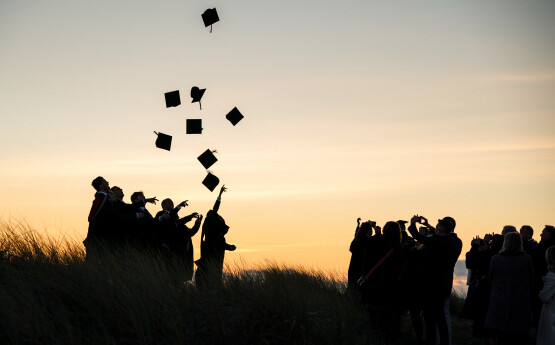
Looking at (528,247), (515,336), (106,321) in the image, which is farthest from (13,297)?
(528,247)

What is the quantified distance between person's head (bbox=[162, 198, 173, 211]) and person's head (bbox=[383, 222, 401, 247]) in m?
4.54

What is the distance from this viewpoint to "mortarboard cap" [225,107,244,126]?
1572 centimetres

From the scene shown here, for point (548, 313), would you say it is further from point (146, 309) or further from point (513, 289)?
point (146, 309)

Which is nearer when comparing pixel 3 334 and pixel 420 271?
pixel 3 334

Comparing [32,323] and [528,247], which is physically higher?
[528,247]

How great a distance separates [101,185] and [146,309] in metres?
4.72

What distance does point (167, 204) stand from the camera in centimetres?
1342

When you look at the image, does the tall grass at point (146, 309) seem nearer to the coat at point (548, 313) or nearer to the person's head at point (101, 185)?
the coat at point (548, 313)

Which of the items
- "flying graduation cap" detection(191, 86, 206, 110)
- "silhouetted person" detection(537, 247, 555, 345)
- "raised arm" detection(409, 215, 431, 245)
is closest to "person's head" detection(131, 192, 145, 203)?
"flying graduation cap" detection(191, 86, 206, 110)

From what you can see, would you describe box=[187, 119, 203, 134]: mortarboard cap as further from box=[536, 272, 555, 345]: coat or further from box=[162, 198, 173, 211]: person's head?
box=[536, 272, 555, 345]: coat

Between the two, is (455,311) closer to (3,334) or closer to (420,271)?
(420,271)

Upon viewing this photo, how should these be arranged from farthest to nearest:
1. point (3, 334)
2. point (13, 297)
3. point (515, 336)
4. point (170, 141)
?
point (170, 141), point (515, 336), point (13, 297), point (3, 334)

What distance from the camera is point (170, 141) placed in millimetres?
15898

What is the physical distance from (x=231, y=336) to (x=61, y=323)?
207 centimetres
